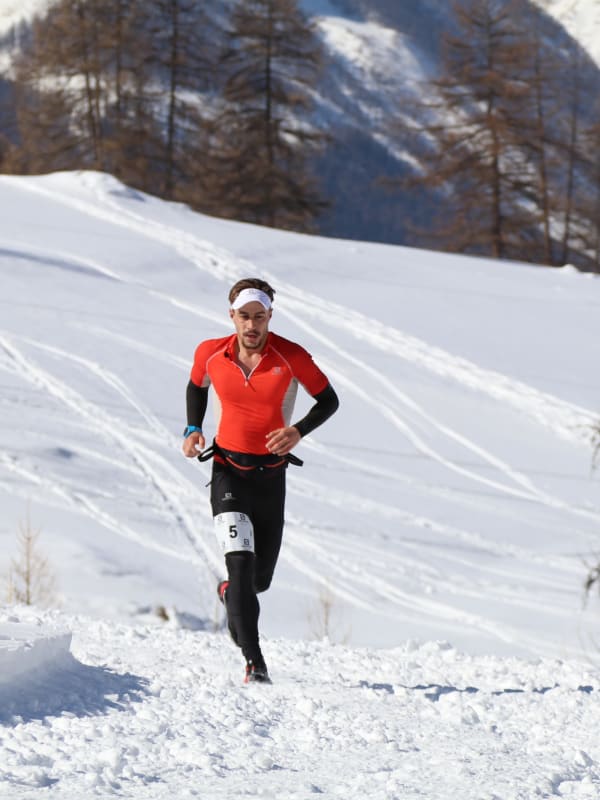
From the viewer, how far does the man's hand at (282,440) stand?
4.63m

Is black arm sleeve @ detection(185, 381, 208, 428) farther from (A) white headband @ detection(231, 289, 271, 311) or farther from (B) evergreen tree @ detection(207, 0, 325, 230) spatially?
(B) evergreen tree @ detection(207, 0, 325, 230)

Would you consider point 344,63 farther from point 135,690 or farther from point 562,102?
point 135,690

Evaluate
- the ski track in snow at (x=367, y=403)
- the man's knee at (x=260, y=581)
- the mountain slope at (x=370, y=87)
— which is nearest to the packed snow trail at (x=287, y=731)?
the man's knee at (x=260, y=581)

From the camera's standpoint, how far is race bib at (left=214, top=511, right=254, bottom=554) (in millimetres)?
4719

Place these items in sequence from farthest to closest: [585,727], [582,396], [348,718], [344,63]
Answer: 1. [344,63]
2. [582,396]
3. [585,727]
4. [348,718]

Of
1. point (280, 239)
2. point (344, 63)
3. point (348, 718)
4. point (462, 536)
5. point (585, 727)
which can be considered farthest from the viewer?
point (344, 63)

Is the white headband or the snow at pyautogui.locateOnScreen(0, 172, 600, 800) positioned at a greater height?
the white headband

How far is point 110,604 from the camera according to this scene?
8.43 metres

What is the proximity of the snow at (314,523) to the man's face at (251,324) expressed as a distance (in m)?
1.42

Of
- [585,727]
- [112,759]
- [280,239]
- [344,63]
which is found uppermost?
[344,63]

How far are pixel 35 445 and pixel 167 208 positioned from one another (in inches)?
486

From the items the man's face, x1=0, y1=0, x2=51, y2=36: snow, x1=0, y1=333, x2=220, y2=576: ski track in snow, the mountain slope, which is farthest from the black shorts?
x1=0, y1=0, x2=51, y2=36: snow

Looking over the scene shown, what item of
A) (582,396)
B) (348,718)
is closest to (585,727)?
(348,718)

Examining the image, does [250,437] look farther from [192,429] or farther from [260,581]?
[260,581]
